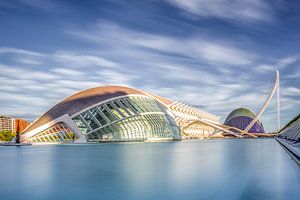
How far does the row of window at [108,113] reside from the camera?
163 feet

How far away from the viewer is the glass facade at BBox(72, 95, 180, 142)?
164 feet

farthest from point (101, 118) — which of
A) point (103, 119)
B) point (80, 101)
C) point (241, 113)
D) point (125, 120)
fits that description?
point (241, 113)

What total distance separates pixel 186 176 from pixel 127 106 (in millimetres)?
40785

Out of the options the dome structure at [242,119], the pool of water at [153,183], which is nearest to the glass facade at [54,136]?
the pool of water at [153,183]

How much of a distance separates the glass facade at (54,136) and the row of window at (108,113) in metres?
2.09

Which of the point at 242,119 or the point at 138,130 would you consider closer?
the point at 138,130

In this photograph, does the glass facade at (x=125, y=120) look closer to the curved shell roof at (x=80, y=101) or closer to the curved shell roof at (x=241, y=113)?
the curved shell roof at (x=80, y=101)

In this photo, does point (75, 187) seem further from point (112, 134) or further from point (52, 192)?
point (112, 134)

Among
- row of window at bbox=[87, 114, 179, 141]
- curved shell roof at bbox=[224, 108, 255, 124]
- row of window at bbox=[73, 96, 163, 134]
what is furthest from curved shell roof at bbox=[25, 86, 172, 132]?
curved shell roof at bbox=[224, 108, 255, 124]

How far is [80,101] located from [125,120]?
7.75 metres

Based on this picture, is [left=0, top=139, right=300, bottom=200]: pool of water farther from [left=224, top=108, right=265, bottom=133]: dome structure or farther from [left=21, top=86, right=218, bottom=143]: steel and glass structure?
[left=224, top=108, right=265, bottom=133]: dome structure

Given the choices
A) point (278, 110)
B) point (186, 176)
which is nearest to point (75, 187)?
point (186, 176)

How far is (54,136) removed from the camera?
160 ft

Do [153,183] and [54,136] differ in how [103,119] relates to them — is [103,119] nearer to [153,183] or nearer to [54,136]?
[54,136]
